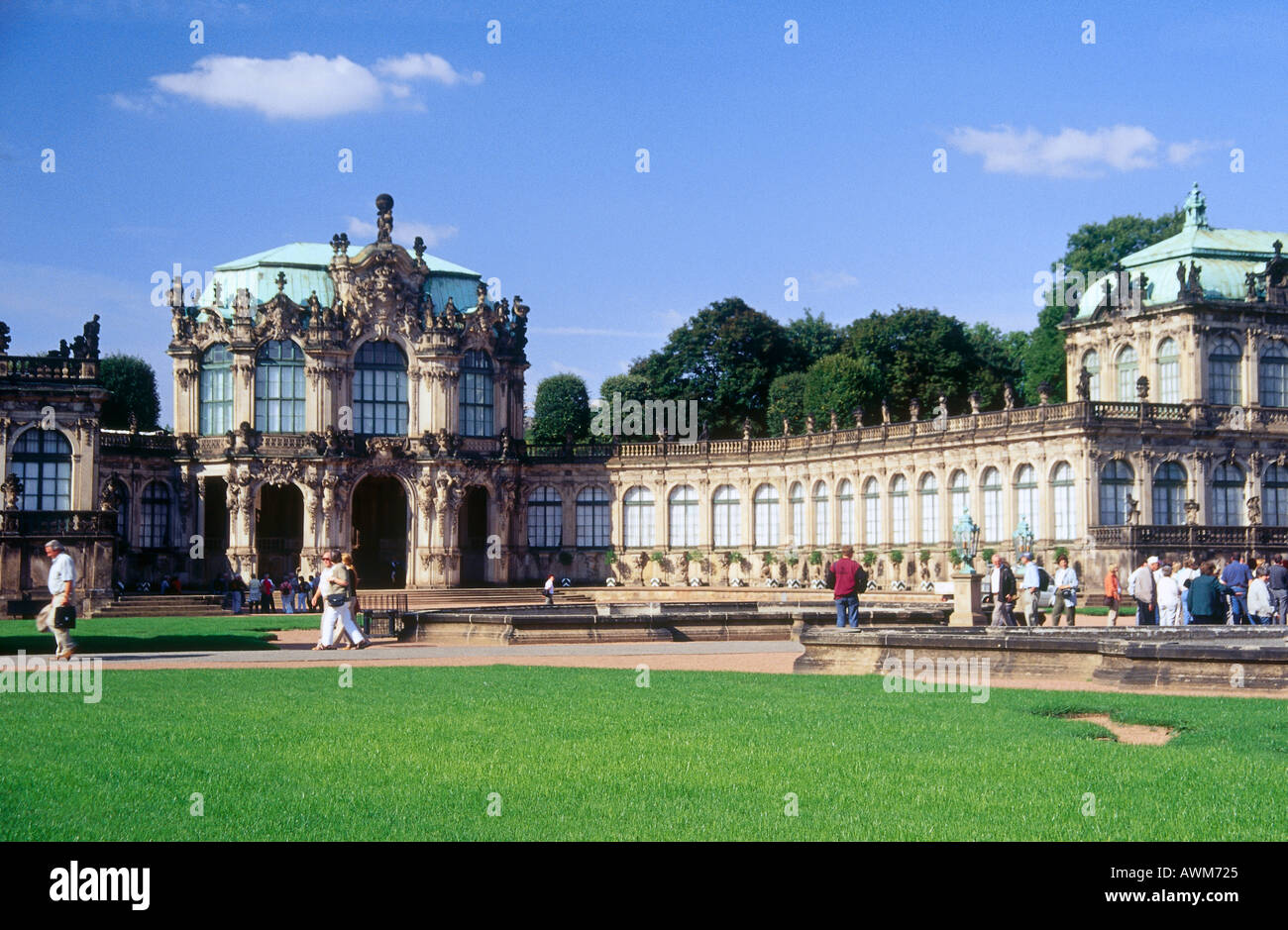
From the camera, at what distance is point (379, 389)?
75438 mm

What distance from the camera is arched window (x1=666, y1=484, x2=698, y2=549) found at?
253ft

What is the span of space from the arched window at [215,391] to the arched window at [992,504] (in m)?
34.5

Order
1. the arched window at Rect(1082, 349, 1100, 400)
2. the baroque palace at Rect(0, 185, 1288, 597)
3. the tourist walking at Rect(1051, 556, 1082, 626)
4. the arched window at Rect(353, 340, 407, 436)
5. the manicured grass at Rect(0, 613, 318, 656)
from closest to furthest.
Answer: the manicured grass at Rect(0, 613, 318, 656) < the tourist walking at Rect(1051, 556, 1082, 626) < the baroque palace at Rect(0, 185, 1288, 597) < the arched window at Rect(1082, 349, 1100, 400) < the arched window at Rect(353, 340, 407, 436)

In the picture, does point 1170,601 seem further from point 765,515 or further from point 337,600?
point 765,515

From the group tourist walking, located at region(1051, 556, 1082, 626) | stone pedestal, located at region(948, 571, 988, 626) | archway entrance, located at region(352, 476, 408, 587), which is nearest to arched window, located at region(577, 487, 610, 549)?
archway entrance, located at region(352, 476, 408, 587)

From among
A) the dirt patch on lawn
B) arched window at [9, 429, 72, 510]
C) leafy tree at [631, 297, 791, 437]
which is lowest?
the dirt patch on lawn

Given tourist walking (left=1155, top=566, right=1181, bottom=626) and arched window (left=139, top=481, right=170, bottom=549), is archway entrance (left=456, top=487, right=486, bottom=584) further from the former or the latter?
tourist walking (left=1155, top=566, right=1181, bottom=626)

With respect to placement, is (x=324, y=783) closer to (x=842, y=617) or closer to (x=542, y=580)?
(x=842, y=617)

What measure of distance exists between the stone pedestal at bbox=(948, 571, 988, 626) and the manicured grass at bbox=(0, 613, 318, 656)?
633 inches

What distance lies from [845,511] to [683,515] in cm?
966

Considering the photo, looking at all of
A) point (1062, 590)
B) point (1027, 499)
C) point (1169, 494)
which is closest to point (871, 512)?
point (1027, 499)

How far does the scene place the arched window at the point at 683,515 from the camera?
7706 centimetres

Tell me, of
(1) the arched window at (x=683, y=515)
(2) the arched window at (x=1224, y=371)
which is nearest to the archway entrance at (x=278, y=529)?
(1) the arched window at (x=683, y=515)

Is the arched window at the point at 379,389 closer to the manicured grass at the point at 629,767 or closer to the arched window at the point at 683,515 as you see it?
the arched window at the point at 683,515
